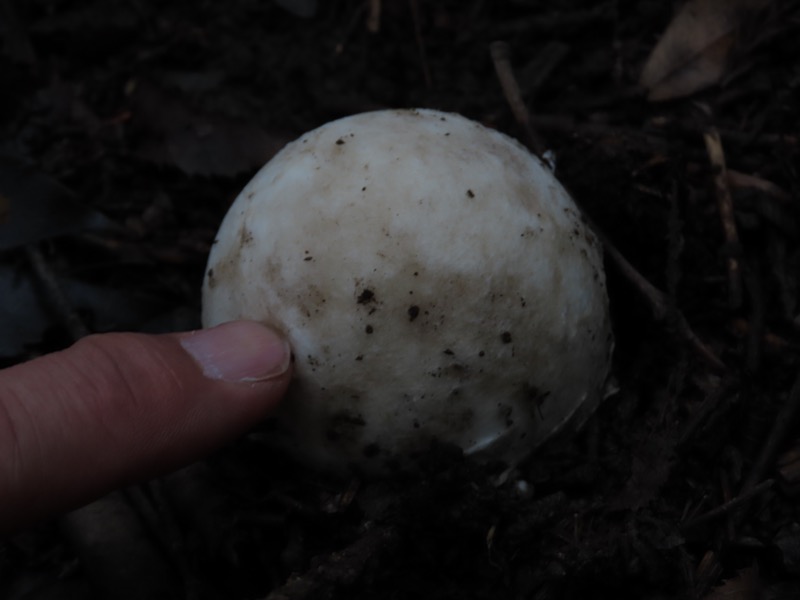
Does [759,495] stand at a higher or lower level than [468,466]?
lower

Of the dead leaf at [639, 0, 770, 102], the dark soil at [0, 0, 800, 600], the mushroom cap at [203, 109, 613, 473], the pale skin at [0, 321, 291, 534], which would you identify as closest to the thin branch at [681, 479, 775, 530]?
the dark soil at [0, 0, 800, 600]

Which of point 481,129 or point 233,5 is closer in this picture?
point 481,129

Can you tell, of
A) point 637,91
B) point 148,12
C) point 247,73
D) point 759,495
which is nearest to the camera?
point 759,495

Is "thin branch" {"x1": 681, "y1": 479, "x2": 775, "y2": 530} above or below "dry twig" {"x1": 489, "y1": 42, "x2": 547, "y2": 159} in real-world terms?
below

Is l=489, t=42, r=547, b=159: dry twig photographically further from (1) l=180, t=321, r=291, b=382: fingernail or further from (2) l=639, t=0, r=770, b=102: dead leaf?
(1) l=180, t=321, r=291, b=382: fingernail

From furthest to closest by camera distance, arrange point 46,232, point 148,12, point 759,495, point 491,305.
Result: point 148,12
point 46,232
point 759,495
point 491,305

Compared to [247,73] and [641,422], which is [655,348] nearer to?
[641,422]

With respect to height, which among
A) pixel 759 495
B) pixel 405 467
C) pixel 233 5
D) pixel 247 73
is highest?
pixel 233 5

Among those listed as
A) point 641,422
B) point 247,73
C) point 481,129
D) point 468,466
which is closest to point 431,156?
point 481,129
